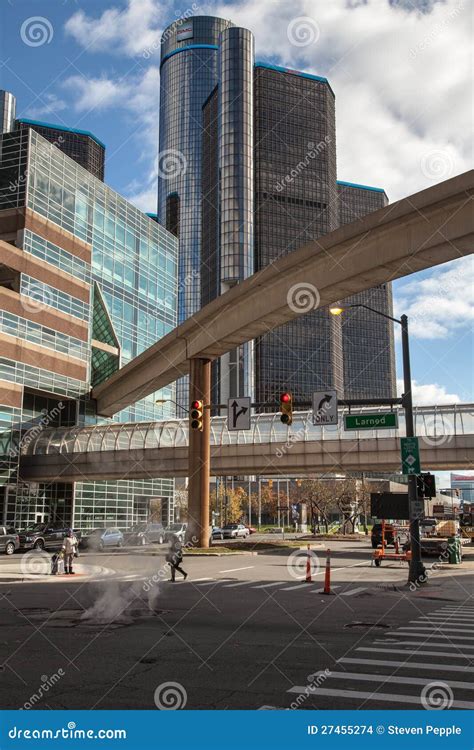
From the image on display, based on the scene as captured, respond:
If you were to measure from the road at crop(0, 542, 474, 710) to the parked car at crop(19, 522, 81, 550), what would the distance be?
22529 mm

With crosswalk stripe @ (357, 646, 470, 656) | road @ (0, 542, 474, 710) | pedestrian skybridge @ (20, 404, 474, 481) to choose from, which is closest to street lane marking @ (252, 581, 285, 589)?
road @ (0, 542, 474, 710)

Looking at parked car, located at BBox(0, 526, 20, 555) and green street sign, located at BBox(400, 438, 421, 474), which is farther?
parked car, located at BBox(0, 526, 20, 555)

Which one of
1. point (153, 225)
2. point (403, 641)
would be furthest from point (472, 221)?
point (153, 225)

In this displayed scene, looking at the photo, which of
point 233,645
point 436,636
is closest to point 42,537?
point 233,645

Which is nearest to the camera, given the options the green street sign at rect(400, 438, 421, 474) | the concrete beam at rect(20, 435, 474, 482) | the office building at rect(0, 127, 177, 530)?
the green street sign at rect(400, 438, 421, 474)

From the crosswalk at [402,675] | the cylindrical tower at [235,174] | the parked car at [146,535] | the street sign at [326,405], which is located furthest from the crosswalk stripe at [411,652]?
the cylindrical tower at [235,174]

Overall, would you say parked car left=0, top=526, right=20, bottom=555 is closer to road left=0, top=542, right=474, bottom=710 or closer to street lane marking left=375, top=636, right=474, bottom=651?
road left=0, top=542, right=474, bottom=710

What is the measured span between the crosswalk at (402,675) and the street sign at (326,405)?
12.9m

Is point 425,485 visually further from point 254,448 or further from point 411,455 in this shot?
point 254,448

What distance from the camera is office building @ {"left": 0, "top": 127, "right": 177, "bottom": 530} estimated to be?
5406 cm

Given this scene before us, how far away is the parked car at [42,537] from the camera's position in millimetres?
43500

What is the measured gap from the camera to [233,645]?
424 inches

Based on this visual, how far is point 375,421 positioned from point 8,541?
25468 millimetres

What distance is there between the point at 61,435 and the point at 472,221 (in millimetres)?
40212
